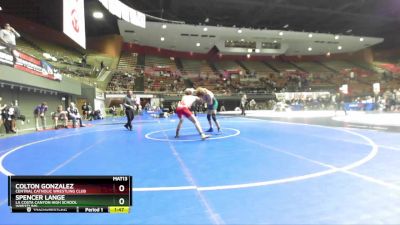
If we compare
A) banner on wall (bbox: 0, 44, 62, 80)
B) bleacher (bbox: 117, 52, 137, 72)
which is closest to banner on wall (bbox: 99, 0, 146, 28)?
banner on wall (bbox: 0, 44, 62, 80)

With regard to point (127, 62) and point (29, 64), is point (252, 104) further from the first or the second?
point (29, 64)

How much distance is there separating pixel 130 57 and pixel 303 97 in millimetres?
24335

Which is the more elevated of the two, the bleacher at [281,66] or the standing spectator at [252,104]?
the bleacher at [281,66]

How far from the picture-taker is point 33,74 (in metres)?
16.0

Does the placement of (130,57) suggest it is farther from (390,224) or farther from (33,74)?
(390,224)

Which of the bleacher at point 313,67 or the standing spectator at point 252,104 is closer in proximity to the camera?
the standing spectator at point 252,104

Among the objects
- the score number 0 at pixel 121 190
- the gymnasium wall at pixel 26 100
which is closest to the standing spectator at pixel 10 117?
the gymnasium wall at pixel 26 100

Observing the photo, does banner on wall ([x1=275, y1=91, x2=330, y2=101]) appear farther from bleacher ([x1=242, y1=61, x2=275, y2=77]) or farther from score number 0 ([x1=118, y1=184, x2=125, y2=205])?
score number 0 ([x1=118, y1=184, x2=125, y2=205])

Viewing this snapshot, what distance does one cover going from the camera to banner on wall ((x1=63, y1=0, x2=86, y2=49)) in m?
8.39

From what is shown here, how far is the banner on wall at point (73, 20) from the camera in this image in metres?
8.39

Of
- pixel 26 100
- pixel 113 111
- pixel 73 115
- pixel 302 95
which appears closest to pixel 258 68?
pixel 302 95
